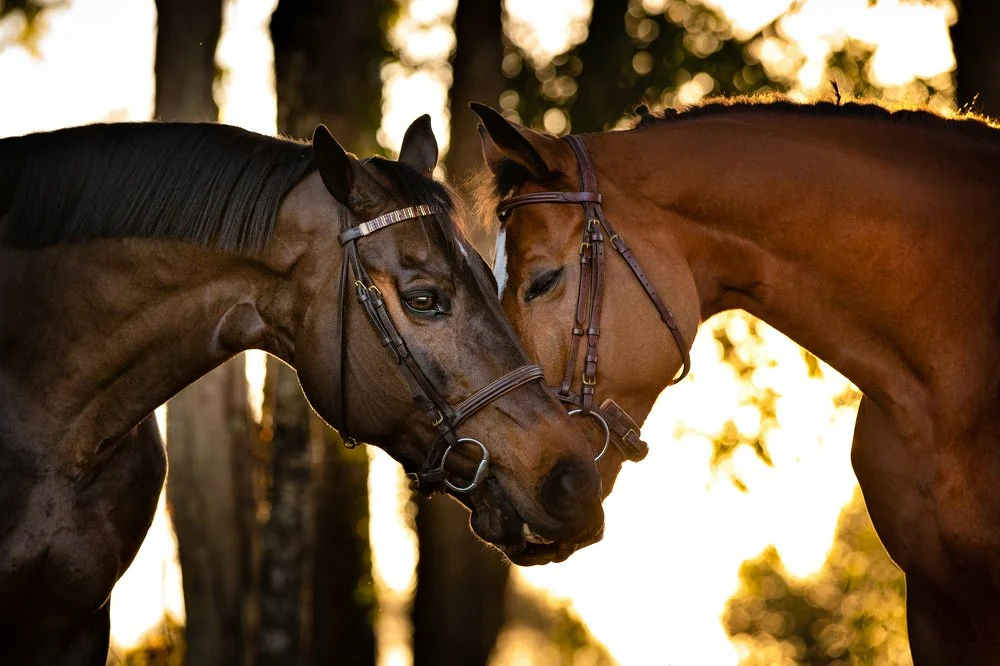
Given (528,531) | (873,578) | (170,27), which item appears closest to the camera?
(528,531)

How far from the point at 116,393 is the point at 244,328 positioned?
543 millimetres

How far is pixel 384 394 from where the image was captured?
3.82 metres

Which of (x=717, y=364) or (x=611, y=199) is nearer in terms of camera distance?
(x=611, y=199)

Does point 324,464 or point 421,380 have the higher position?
point 324,464

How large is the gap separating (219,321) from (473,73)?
922 cm

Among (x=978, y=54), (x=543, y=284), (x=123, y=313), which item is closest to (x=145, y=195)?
(x=123, y=313)

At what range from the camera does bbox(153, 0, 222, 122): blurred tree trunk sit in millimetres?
9383

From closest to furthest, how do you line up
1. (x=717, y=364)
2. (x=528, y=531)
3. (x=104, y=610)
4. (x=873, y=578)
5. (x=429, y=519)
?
(x=528, y=531) < (x=104, y=610) < (x=717, y=364) < (x=429, y=519) < (x=873, y=578)

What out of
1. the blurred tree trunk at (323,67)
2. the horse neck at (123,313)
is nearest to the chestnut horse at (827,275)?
the horse neck at (123,313)

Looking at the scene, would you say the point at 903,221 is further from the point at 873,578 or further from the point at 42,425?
the point at 873,578

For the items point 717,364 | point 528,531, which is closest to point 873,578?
point 717,364

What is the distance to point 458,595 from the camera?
40.7 feet

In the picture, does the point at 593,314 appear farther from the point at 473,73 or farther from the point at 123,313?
the point at 473,73

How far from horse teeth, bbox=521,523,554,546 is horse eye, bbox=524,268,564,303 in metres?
1.05
